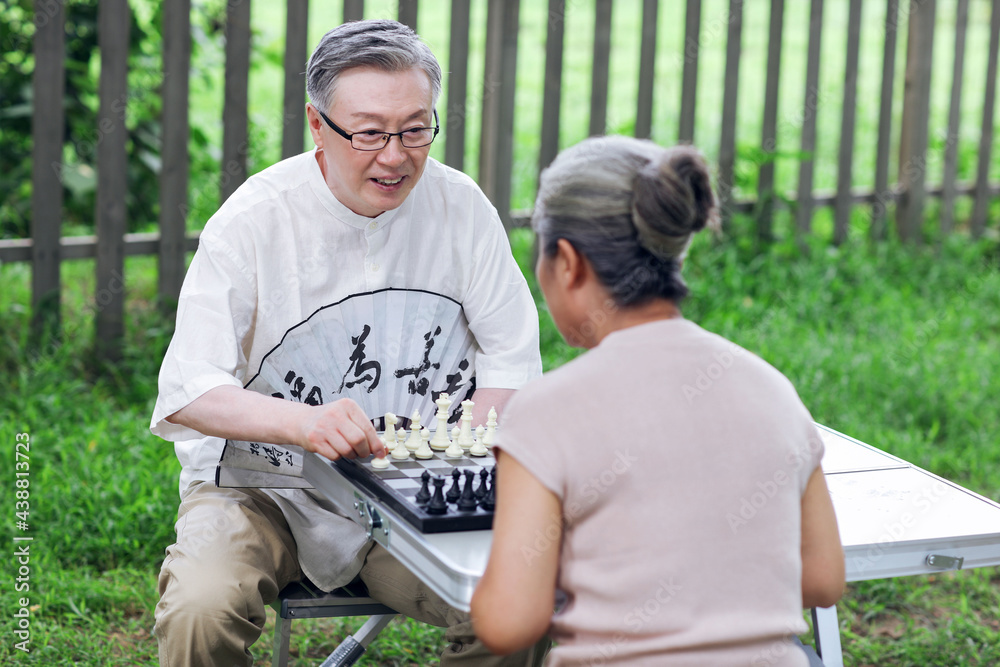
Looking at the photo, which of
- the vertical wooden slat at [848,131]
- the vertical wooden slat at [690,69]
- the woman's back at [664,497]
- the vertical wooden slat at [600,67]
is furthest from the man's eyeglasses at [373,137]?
the vertical wooden slat at [848,131]

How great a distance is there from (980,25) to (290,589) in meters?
13.7

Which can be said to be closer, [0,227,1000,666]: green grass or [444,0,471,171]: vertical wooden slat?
[0,227,1000,666]: green grass

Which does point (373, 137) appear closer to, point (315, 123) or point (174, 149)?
point (315, 123)

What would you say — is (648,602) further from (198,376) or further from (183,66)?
(183,66)

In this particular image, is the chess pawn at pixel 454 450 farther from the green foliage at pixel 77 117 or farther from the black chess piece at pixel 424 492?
the green foliage at pixel 77 117

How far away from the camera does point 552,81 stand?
19.7 feet

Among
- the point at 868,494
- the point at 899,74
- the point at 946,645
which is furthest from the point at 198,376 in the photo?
the point at 899,74

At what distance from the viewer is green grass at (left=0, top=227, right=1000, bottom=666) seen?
11.9 feet

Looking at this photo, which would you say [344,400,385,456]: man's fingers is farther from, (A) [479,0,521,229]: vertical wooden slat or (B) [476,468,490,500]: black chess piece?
(A) [479,0,521,229]: vertical wooden slat

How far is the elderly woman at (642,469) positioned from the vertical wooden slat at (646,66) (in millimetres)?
4567

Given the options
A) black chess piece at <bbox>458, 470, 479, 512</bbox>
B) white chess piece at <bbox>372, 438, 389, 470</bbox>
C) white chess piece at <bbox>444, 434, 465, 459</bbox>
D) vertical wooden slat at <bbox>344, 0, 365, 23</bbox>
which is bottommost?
white chess piece at <bbox>444, 434, 465, 459</bbox>

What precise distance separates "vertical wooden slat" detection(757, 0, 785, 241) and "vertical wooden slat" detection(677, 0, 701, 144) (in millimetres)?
527

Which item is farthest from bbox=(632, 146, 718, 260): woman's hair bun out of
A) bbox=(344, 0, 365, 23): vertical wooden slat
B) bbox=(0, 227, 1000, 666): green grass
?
bbox=(344, 0, 365, 23): vertical wooden slat

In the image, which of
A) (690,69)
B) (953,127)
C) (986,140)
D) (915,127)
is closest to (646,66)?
(690,69)
